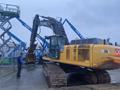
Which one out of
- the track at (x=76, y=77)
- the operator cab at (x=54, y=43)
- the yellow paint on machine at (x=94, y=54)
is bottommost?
the track at (x=76, y=77)

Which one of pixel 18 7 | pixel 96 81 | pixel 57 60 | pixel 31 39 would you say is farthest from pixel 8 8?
pixel 96 81

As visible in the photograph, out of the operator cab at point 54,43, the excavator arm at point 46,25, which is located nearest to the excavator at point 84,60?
the operator cab at point 54,43

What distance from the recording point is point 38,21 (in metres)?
36.1

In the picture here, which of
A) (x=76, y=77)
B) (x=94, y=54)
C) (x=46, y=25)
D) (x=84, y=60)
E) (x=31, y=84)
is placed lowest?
(x=31, y=84)

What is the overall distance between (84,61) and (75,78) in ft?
17.1

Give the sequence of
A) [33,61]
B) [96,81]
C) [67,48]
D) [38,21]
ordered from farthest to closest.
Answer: [33,61] < [38,21] < [67,48] < [96,81]

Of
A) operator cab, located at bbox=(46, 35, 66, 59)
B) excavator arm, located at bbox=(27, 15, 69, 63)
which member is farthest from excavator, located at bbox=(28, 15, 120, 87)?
excavator arm, located at bbox=(27, 15, 69, 63)

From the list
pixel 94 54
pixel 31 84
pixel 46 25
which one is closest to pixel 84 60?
pixel 94 54

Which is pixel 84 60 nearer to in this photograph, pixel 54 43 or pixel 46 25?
pixel 54 43

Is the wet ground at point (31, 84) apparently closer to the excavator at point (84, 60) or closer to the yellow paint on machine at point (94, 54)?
the excavator at point (84, 60)

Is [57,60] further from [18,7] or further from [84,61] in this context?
[18,7]

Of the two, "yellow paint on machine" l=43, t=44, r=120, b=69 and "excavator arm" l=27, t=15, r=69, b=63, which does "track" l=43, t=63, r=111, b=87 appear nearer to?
"yellow paint on machine" l=43, t=44, r=120, b=69

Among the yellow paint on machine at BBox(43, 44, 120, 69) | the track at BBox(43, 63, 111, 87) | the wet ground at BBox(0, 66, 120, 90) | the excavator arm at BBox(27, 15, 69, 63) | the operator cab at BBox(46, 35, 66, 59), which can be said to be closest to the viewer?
the wet ground at BBox(0, 66, 120, 90)

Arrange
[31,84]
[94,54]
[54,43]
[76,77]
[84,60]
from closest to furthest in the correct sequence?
1. [94,54]
2. [84,60]
3. [31,84]
4. [76,77]
5. [54,43]
